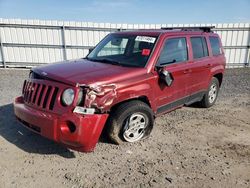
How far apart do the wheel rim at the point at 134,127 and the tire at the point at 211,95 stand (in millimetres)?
2349

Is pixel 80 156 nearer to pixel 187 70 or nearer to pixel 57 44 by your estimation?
pixel 187 70

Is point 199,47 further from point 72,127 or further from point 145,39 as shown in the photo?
point 72,127

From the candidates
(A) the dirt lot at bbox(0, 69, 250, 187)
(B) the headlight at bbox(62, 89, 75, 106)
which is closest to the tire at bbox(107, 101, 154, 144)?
(A) the dirt lot at bbox(0, 69, 250, 187)

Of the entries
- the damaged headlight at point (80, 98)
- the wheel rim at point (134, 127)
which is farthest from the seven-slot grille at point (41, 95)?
the wheel rim at point (134, 127)

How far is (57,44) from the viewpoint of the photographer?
11.0m

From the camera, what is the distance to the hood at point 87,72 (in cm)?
328

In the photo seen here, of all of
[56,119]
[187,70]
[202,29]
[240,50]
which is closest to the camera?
[56,119]

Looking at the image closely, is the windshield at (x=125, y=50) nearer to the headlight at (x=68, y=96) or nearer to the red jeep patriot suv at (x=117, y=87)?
the red jeep patriot suv at (x=117, y=87)

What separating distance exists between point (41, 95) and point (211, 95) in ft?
14.0

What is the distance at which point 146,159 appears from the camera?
353 centimetres

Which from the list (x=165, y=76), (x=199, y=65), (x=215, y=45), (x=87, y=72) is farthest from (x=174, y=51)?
(x=215, y=45)

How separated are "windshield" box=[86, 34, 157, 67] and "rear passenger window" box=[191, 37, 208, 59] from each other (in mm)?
1184

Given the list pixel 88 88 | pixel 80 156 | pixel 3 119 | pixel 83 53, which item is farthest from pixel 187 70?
pixel 83 53

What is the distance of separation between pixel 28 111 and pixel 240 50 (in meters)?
11.6
